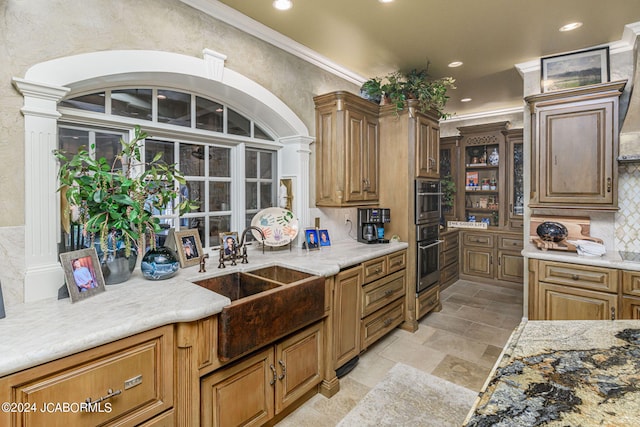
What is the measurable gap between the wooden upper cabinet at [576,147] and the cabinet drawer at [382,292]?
1.52 meters

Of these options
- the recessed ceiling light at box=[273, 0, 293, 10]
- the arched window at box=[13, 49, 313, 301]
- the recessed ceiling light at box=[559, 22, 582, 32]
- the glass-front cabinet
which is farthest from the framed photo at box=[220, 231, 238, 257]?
the glass-front cabinet

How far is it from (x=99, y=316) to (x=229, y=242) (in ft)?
3.75

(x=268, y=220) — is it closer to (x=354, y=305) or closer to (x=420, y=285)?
(x=354, y=305)

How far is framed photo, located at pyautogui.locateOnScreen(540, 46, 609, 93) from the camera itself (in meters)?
3.00

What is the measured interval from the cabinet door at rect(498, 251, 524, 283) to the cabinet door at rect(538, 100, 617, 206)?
2096mm

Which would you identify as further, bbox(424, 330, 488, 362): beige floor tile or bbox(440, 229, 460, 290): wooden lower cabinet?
bbox(440, 229, 460, 290): wooden lower cabinet

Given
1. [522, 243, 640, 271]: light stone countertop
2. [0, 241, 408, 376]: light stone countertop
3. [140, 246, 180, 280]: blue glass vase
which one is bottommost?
[0, 241, 408, 376]: light stone countertop

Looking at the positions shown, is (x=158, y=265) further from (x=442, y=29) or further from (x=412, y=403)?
(x=442, y=29)

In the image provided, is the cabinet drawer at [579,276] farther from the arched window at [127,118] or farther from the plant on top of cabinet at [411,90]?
the arched window at [127,118]

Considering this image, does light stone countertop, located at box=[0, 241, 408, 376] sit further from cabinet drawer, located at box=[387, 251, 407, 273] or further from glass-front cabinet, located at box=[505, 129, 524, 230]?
glass-front cabinet, located at box=[505, 129, 524, 230]

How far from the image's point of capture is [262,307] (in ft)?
5.55

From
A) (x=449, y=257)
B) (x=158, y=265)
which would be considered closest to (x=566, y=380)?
(x=158, y=265)

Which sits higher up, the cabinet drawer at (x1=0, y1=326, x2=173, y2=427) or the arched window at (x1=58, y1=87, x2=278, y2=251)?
the arched window at (x1=58, y1=87, x2=278, y2=251)

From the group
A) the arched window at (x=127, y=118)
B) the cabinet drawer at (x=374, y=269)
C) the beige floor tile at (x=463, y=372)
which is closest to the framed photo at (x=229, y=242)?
the arched window at (x=127, y=118)
